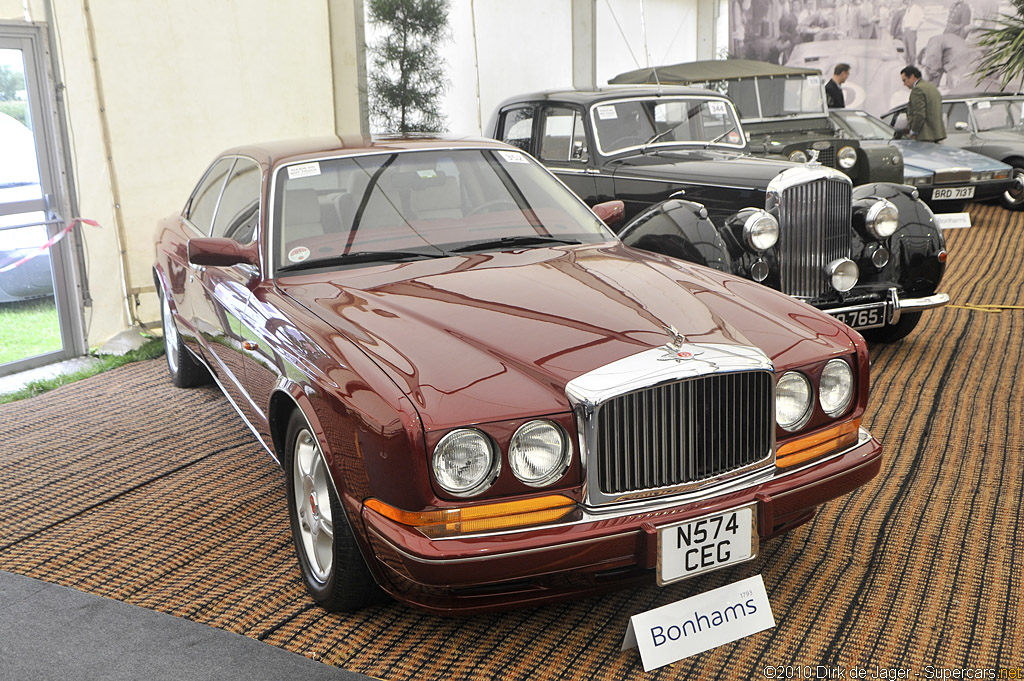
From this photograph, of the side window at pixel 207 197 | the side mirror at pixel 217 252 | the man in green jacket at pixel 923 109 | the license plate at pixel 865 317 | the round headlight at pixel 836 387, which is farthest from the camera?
the man in green jacket at pixel 923 109

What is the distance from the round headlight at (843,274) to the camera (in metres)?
5.22

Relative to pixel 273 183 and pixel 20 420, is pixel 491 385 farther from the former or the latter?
pixel 20 420

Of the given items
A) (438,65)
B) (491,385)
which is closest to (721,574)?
(491,385)

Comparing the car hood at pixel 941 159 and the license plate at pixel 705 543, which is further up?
the car hood at pixel 941 159

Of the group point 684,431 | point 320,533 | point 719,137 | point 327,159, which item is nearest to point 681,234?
point 719,137

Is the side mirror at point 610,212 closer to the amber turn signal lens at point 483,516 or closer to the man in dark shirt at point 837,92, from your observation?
the amber turn signal lens at point 483,516

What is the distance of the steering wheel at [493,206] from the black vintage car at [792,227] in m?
1.62

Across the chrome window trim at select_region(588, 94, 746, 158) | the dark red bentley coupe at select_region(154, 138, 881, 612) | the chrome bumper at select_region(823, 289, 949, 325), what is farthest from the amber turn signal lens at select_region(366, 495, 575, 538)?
the chrome window trim at select_region(588, 94, 746, 158)

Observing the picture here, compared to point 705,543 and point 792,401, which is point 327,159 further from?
point 705,543

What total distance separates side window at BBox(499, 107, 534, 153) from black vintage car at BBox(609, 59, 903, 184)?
9.04 feet

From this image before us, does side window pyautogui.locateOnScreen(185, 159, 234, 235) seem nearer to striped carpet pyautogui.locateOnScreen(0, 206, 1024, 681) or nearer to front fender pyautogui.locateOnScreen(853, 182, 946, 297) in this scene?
striped carpet pyautogui.locateOnScreen(0, 206, 1024, 681)

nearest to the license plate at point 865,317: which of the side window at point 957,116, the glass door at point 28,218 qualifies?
the glass door at point 28,218

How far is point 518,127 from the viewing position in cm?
691

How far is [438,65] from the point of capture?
34.5 feet
